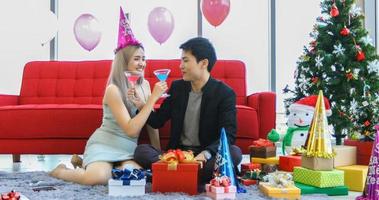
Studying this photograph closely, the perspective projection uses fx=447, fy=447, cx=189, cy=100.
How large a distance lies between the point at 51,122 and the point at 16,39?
9.36ft

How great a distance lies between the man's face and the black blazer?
0.08 meters

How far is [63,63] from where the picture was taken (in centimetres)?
369

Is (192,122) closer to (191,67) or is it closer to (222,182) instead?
(191,67)

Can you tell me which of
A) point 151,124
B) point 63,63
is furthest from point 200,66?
point 63,63

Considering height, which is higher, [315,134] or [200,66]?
[200,66]

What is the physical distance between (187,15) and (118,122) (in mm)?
3347

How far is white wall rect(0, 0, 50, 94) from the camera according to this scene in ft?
16.9

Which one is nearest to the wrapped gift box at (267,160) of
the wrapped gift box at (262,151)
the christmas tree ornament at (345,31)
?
the wrapped gift box at (262,151)

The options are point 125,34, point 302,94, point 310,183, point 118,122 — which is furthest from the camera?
point 302,94

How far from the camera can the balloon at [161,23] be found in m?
4.93

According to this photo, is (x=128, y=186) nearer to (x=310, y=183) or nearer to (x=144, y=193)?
(x=144, y=193)

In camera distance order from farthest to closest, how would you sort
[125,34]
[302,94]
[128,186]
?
[302,94] < [125,34] < [128,186]

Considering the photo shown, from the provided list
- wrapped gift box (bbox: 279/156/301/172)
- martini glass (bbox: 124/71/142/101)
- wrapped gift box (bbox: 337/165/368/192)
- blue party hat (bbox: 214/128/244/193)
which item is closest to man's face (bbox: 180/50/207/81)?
martini glass (bbox: 124/71/142/101)

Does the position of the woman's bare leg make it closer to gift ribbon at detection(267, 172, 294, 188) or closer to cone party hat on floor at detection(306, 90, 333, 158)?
gift ribbon at detection(267, 172, 294, 188)
